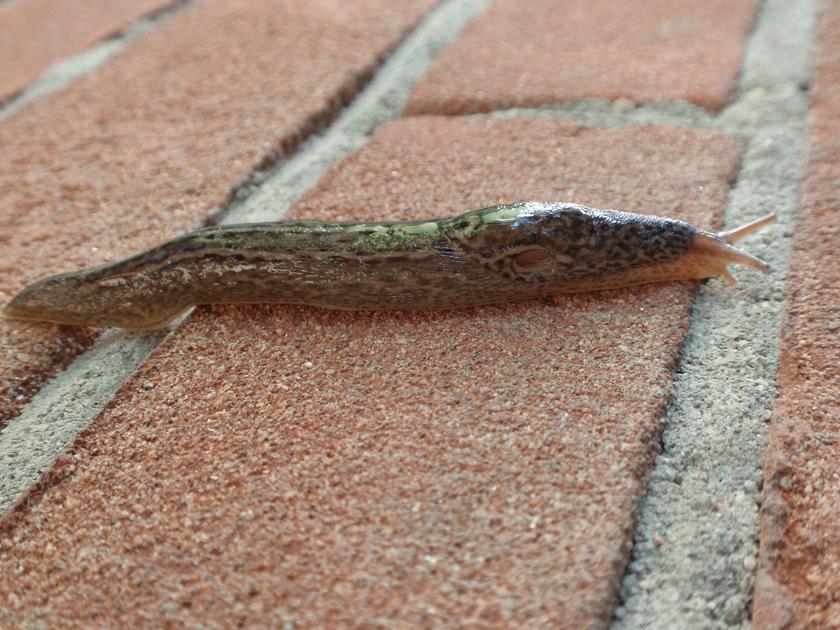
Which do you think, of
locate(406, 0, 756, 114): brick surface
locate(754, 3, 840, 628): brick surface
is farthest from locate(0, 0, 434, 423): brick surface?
locate(754, 3, 840, 628): brick surface

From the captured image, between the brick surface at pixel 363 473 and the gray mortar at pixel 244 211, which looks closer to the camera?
the brick surface at pixel 363 473

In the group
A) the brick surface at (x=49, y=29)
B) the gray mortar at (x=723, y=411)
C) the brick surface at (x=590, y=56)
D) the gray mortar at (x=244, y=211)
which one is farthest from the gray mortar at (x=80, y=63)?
the gray mortar at (x=723, y=411)

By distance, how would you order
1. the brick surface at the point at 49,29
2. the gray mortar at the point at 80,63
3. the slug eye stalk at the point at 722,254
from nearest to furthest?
the slug eye stalk at the point at 722,254
the gray mortar at the point at 80,63
the brick surface at the point at 49,29

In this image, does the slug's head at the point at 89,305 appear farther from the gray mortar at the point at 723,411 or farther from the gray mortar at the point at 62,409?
the gray mortar at the point at 723,411

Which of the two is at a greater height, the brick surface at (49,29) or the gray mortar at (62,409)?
the brick surface at (49,29)

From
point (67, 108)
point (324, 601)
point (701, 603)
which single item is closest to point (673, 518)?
point (701, 603)

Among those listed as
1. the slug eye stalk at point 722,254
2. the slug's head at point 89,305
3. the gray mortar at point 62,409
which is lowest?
the slug eye stalk at point 722,254

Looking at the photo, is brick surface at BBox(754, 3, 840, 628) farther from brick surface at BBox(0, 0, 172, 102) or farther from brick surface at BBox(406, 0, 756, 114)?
brick surface at BBox(0, 0, 172, 102)
